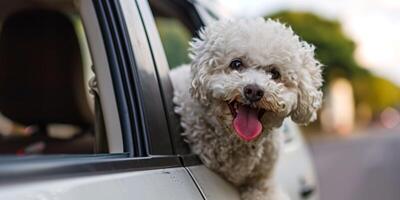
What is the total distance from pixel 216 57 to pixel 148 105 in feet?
1.21

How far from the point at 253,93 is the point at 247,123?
0.15 metres

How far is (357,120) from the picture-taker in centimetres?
4528

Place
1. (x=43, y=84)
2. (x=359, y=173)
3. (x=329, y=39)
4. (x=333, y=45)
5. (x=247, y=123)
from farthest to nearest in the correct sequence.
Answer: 1. (x=333, y=45)
2. (x=329, y=39)
3. (x=359, y=173)
4. (x=43, y=84)
5. (x=247, y=123)

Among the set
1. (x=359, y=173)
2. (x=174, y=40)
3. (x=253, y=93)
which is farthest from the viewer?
(x=359, y=173)

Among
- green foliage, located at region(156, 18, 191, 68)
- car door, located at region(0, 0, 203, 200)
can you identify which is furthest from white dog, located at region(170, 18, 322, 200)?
green foliage, located at region(156, 18, 191, 68)

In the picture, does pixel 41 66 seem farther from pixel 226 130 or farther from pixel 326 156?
pixel 326 156

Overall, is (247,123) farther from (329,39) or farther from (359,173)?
(329,39)

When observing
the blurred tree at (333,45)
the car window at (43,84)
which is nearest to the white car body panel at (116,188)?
the car window at (43,84)

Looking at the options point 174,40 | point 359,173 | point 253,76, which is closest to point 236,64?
point 253,76

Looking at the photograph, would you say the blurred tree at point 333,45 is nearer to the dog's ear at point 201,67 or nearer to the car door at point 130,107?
the dog's ear at point 201,67

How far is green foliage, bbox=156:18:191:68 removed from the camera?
14.3 feet

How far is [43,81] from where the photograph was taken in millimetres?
4570

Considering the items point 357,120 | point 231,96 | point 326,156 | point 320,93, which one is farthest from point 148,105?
point 357,120

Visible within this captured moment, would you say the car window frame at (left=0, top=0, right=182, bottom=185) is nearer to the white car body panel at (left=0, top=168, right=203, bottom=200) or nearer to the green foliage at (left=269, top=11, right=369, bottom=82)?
the white car body panel at (left=0, top=168, right=203, bottom=200)
